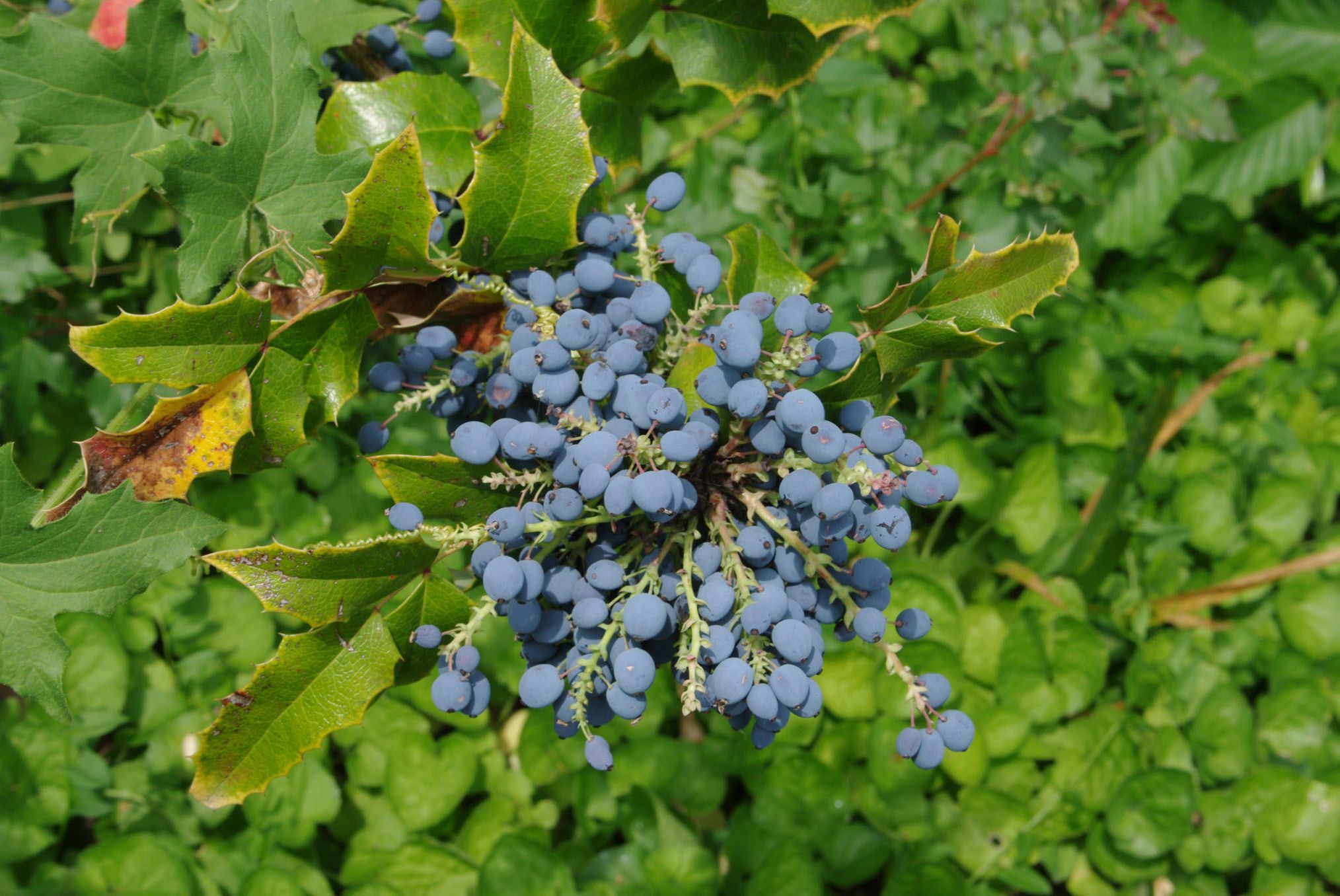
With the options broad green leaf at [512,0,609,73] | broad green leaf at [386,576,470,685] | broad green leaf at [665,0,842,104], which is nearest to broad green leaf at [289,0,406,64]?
broad green leaf at [512,0,609,73]

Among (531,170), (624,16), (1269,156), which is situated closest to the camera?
(531,170)

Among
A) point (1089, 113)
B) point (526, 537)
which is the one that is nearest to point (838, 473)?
point (526, 537)

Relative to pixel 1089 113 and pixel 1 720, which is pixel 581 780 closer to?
pixel 1 720

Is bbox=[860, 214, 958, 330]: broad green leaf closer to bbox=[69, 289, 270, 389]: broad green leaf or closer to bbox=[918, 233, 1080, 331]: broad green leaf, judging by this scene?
bbox=[918, 233, 1080, 331]: broad green leaf

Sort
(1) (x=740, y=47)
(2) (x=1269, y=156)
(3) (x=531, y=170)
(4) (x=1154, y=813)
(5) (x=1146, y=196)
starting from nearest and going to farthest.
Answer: (3) (x=531, y=170) < (1) (x=740, y=47) < (4) (x=1154, y=813) < (5) (x=1146, y=196) < (2) (x=1269, y=156)

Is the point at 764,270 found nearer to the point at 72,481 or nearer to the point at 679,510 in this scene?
the point at 679,510

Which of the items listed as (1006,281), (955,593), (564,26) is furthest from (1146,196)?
(564,26)
